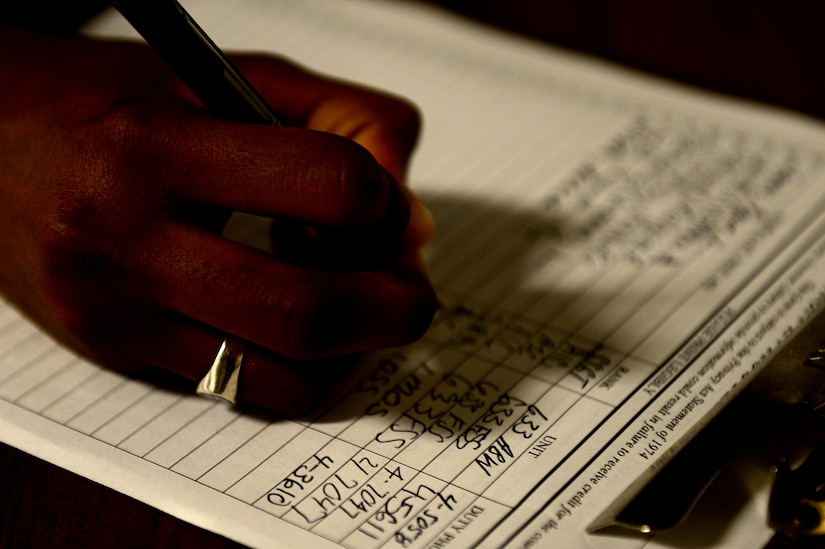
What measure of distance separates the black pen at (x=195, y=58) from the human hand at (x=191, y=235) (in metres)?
0.01

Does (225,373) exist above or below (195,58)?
below

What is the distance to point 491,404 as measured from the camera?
0.44 metres

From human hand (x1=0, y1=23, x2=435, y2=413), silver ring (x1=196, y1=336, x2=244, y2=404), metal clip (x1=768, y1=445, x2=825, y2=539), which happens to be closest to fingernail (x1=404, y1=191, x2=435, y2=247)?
human hand (x1=0, y1=23, x2=435, y2=413)

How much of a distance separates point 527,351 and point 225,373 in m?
0.17

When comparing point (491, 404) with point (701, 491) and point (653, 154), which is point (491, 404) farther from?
point (653, 154)

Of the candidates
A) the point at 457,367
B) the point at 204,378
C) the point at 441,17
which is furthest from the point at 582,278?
the point at 441,17

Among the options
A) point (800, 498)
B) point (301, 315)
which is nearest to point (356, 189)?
point (301, 315)

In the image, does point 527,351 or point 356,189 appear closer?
point 356,189

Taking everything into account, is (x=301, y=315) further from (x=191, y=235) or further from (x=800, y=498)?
(x=800, y=498)

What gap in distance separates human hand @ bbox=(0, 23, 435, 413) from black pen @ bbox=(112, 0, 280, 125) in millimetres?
14

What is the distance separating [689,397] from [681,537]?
0.28ft

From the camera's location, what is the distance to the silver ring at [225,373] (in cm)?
42

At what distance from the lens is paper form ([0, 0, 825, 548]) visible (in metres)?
0.39

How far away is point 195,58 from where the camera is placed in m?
0.40
